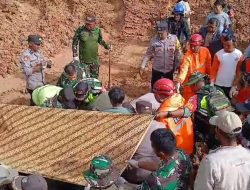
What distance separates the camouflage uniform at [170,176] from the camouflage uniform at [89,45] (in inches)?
184

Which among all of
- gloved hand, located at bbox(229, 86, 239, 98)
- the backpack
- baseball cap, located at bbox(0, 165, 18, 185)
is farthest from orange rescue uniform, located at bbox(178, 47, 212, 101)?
baseball cap, located at bbox(0, 165, 18, 185)

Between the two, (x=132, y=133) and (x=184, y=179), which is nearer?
(x=184, y=179)

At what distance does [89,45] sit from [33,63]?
4.14 feet

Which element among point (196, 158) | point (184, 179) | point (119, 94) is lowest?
point (196, 158)

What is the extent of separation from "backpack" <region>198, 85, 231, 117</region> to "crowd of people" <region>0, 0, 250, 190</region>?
1 centimetres

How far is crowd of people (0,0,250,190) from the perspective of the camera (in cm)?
451

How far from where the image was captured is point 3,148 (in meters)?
6.15

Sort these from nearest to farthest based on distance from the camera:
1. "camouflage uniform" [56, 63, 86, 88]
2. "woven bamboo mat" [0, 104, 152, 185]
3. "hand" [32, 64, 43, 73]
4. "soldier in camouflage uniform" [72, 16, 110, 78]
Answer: "woven bamboo mat" [0, 104, 152, 185] → "camouflage uniform" [56, 63, 86, 88] → "hand" [32, 64, 43, 73] → "soldier in camouflage uniform" [72, 16, 110, 78]

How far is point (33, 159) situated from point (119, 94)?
1.24 m

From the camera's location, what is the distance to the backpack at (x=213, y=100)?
615cm

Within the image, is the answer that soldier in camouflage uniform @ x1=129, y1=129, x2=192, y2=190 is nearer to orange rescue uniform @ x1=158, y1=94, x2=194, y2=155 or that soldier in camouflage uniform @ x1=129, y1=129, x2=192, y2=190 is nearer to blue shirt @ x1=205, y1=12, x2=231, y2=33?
orange rescue uniform @ x1=158, y1=94, x2=194, y2=155

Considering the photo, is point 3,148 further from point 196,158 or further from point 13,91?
point 13,91

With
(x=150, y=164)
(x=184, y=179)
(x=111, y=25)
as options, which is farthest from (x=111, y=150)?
(x=111, y=25)

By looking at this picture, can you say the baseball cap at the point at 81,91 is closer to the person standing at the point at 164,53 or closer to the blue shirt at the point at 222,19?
the person standing at the point at 164,53
